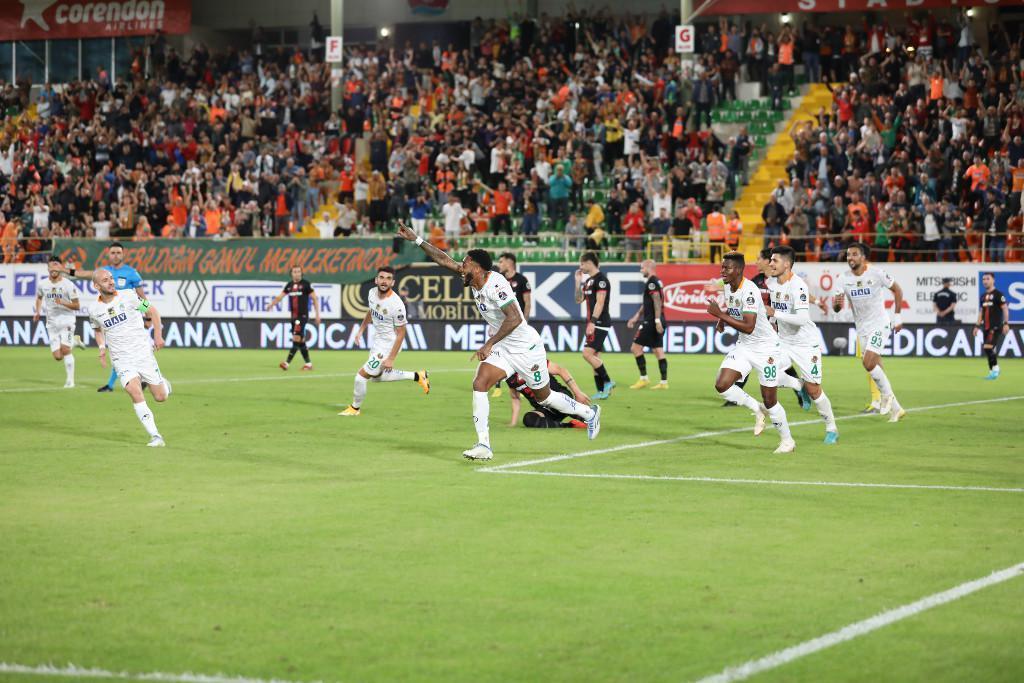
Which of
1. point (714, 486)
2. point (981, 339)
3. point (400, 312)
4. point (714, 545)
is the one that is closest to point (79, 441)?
point (400, 312)

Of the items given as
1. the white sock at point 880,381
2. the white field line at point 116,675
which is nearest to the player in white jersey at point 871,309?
the white sock at point 880,381

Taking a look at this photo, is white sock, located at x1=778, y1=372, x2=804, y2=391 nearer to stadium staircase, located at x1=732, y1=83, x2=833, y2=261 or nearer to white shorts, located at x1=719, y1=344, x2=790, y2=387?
white shorts, located at x1=719, y1=344, x2=790, y2=387

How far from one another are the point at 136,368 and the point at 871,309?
10439 millimetres

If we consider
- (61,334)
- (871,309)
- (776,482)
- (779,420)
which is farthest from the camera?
(61,334)

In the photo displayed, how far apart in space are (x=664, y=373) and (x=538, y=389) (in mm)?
11034

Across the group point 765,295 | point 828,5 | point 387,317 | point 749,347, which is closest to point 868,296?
point 765,295

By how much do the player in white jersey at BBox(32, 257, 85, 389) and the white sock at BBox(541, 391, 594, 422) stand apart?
1308 centimetres

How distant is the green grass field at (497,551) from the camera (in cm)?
686

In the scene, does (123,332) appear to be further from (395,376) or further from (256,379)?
(256,379)

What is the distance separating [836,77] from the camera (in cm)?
4162

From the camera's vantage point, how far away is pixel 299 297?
31484mm

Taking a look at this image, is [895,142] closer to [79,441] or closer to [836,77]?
[836,77]

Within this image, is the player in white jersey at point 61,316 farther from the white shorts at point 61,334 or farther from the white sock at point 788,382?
the white sock at point 788,382

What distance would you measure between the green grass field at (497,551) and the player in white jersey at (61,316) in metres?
7.47
